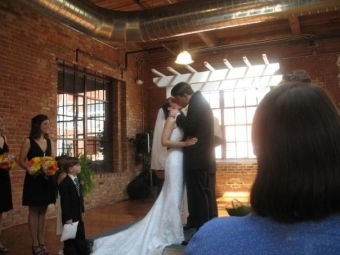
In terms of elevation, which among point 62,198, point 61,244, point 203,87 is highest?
point 203,87

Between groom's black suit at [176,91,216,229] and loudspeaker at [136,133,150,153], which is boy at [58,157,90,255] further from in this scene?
loudspeaker at [136,133,150,153]

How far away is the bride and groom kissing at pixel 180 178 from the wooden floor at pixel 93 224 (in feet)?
3.36

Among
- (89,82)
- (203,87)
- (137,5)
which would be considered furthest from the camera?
(203,87)

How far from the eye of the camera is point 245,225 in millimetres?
688

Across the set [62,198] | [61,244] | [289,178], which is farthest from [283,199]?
[61,244]

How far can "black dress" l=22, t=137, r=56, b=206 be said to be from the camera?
365 centimetres

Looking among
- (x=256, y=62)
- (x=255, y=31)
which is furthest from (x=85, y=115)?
(x=255, y=31)

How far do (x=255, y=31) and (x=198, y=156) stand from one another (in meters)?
6.25

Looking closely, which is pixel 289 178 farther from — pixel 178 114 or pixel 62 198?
pixel 62 198

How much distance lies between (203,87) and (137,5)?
2.81 m

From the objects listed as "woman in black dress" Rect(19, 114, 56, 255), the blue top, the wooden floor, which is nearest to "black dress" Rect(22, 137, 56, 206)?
"woman in black dress" Rect(19, 114, 56, 255)

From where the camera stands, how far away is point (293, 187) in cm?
66

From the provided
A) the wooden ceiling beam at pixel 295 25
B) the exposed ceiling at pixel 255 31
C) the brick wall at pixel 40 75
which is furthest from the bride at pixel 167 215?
the wooden ceiling beam at pixel 295 25

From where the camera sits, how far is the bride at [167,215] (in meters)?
Answer: 3.34
